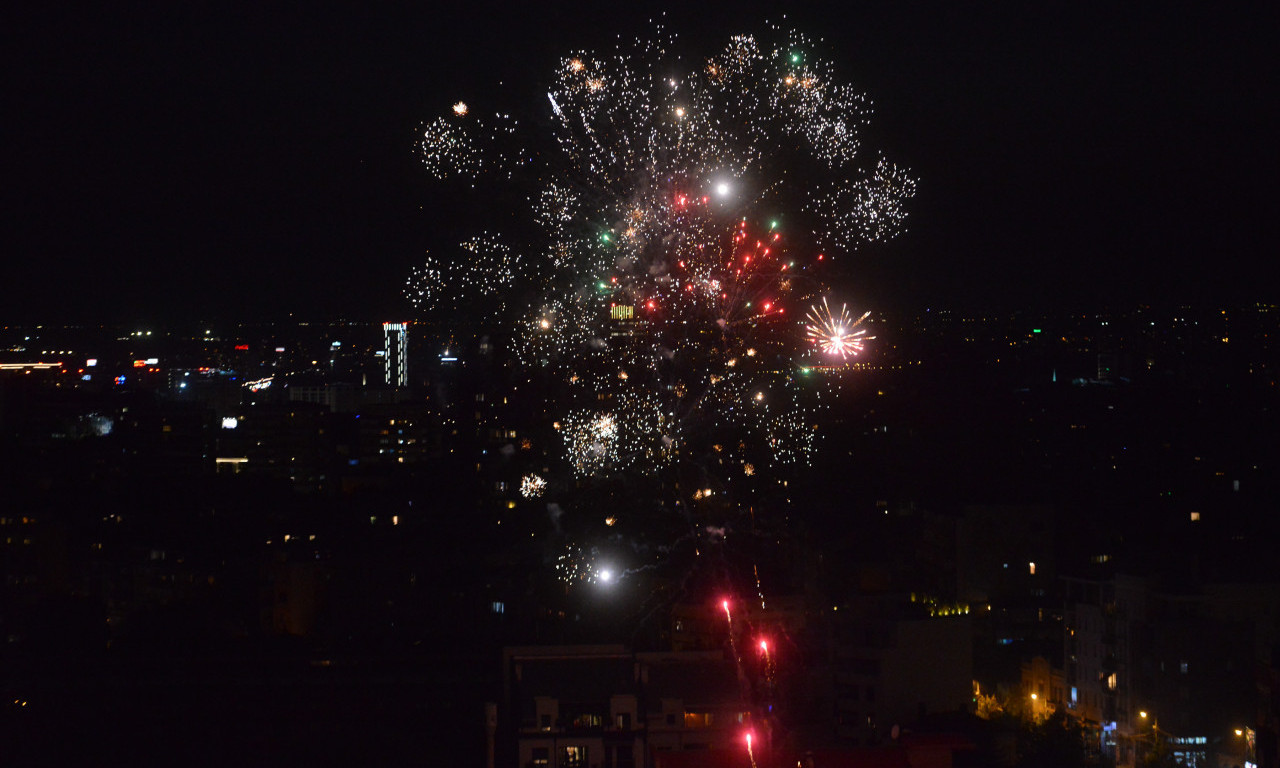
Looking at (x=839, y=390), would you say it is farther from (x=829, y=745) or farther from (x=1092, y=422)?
(x=829, y=745)

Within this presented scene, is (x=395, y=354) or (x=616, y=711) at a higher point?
(x=395, y=354)

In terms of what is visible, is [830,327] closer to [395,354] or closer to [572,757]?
[572,757]

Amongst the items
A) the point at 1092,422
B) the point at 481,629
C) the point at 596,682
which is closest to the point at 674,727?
the point at 596,682

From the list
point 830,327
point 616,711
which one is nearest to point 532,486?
point 830,327

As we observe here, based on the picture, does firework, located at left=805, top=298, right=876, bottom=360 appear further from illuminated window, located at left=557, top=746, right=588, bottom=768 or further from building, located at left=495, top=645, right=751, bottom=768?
illuminated window, located at left=557, top=746, right=588, bottom=768

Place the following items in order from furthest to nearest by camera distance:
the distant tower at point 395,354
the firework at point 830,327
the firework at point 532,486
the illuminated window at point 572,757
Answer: the distant tower at point 395,354 → the firework at point 532,486 → the firework at point 830,327 → the illuminated window at point 572,757

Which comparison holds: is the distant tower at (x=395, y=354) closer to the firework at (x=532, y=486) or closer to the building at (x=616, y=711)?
the firework at (x=532, y=486)

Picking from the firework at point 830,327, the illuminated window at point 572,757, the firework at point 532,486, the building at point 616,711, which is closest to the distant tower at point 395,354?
the firework at point 532,486

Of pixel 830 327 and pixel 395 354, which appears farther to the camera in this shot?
pixel 395 354
